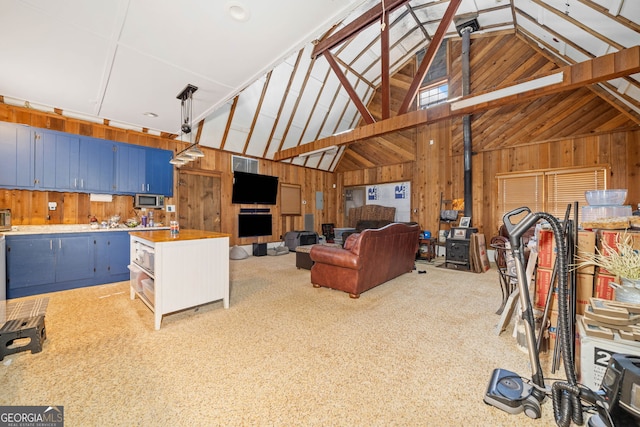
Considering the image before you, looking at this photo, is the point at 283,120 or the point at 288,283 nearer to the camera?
the point at 288,283

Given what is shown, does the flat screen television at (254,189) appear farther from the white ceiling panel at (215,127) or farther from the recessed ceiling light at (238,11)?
the recessed ceiling light at (238,11)

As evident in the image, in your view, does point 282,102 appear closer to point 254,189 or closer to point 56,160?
point 254,189

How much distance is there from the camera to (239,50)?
106 inches

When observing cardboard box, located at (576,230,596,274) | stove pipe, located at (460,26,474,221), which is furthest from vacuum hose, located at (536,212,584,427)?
stove pipe, located at (460,26,474,221)

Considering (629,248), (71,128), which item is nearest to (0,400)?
(629,248)

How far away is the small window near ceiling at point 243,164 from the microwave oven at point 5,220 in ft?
13.4

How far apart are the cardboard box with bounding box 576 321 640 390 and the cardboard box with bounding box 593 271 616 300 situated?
0.58m

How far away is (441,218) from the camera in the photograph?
6.60m

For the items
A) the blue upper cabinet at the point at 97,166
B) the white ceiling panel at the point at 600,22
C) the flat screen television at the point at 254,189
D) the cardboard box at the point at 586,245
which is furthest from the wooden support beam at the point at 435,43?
the blue upper cabinet at the point at 97,166

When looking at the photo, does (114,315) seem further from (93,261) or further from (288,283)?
(288,283)

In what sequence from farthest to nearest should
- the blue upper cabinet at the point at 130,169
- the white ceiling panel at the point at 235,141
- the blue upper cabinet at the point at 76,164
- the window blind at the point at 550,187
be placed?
1. the white ceiling panel at the point at 235,141
2. the window blind at the point at 550,187
3. the blue upper cabinet at the point at 130,169
4. the blue upper cabinet at the point at 76,164

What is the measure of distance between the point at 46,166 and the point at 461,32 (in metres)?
9.18

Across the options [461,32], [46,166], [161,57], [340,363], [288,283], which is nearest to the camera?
[340,363]

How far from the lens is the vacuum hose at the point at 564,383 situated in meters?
1.38
